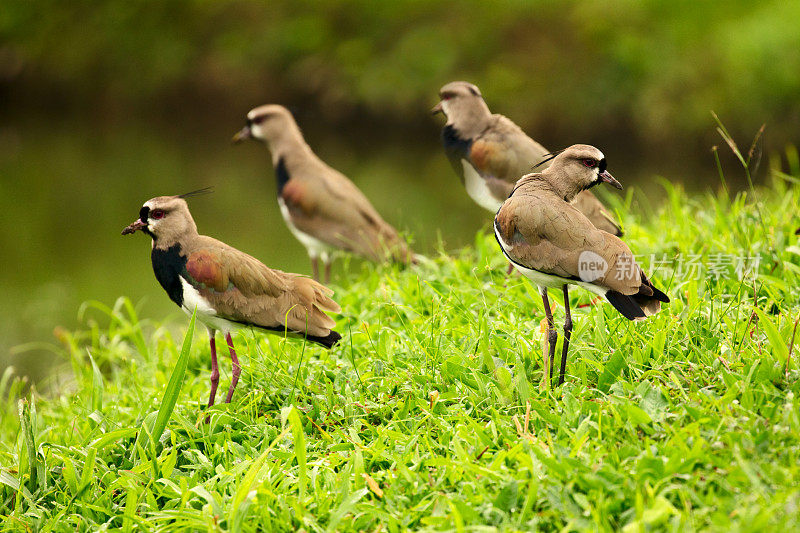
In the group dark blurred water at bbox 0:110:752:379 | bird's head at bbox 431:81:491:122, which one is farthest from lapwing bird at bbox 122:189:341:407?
dark blurred water at bbox 0:110:752:379

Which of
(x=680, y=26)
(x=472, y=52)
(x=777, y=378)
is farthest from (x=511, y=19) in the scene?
(x=777, y=378)

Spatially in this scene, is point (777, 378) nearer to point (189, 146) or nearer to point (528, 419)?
point (528, 419)

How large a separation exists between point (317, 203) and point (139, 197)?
674cm

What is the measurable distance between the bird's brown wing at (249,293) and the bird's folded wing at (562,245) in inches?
39.6

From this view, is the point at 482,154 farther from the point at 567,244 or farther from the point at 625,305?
the point at 625,305

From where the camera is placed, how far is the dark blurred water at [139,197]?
833cm

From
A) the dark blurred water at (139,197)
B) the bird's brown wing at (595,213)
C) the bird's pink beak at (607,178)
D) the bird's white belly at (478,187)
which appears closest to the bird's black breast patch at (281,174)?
the dark blurred water at (139,197)

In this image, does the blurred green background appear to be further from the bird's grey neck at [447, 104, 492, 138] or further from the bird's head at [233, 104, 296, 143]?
the bird's grey neck at [447, 104, 492, 138]

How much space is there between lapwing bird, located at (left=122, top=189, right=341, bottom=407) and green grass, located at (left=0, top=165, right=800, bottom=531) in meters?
0.25

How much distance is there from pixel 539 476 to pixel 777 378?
100cm

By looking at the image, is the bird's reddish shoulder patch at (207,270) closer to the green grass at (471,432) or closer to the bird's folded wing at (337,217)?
the green grass at (471,432)

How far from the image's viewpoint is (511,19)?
16.0 metres

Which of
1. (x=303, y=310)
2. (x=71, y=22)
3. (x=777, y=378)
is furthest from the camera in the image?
(x=71, y=22)

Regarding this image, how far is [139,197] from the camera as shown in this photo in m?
12.2
